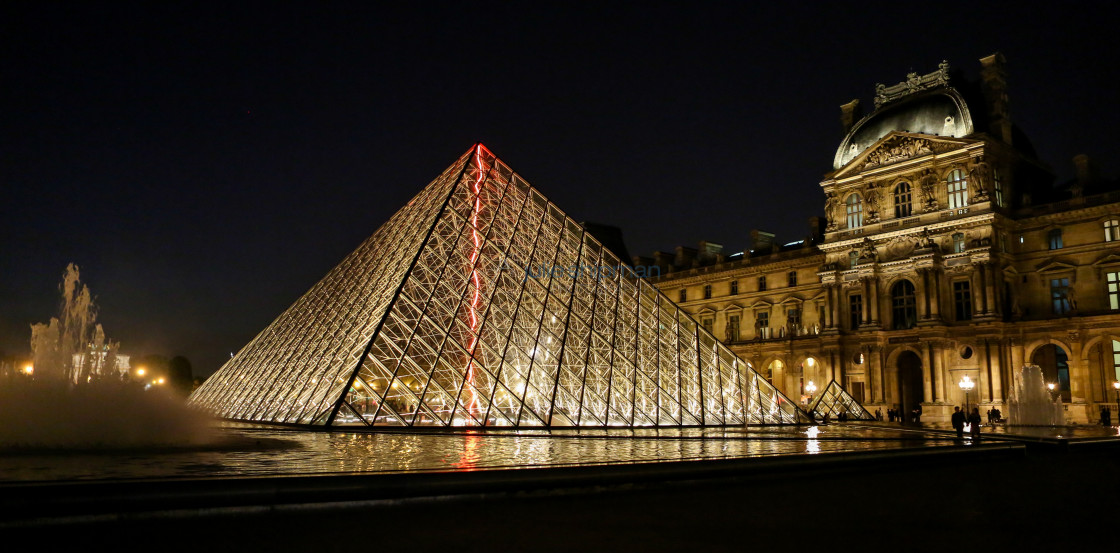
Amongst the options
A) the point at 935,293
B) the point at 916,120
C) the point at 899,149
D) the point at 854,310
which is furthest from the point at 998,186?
the point at 854,310

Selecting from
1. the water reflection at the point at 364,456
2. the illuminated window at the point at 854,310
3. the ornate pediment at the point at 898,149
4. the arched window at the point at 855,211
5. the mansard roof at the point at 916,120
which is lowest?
the water reflection at the point at 364,456

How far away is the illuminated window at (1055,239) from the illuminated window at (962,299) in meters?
3.86

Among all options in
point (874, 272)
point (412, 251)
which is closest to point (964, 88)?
point (874, 272)

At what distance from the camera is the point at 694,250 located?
5600 cm

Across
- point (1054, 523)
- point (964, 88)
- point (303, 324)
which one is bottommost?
point (1054, 523)

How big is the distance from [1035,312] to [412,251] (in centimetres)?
2938

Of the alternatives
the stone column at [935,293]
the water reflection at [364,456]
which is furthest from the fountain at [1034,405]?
the water reflection at [364,456]

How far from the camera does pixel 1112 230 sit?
33.2 metres

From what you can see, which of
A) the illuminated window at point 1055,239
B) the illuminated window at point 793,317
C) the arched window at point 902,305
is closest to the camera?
the illuminated window at point 1055,239

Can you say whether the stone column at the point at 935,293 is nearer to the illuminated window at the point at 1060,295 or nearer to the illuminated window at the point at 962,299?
the illuminated window at the point at 962,299

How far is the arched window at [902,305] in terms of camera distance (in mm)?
38062

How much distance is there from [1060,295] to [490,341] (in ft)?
91.1

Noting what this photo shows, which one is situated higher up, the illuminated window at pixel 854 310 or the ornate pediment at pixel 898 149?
the ornate pediment at pixel 898 149

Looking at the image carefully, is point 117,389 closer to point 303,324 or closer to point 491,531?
point 491,531
